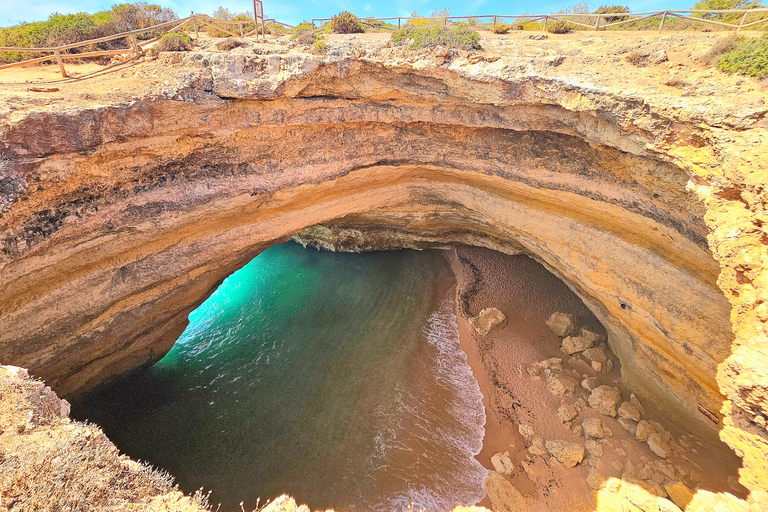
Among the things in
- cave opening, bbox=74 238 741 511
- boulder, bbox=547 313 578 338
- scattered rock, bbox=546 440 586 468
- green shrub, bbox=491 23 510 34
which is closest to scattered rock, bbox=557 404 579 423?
cave opening, bbox=74 238 741 511

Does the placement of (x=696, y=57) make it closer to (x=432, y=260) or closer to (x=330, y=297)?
(x=432, y=260)

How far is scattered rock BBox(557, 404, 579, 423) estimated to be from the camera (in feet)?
26.8

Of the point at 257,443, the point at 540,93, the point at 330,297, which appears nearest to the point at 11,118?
the point at 257,443

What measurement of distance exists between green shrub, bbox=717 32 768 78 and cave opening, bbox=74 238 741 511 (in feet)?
23.5

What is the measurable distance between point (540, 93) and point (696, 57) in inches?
102

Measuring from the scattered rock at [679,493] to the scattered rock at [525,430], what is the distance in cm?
259

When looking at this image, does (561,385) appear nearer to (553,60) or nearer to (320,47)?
(553,60)

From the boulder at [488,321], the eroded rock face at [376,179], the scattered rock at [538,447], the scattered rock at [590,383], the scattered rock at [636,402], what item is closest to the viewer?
the eroded rock face at [376,179]

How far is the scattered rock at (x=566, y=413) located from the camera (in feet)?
26.8

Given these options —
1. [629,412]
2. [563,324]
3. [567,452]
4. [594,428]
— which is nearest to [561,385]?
[594,428]

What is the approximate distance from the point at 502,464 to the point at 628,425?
3.16 m

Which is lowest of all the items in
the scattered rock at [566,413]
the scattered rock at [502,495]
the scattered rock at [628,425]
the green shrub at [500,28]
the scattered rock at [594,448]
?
the scattered rock at [502,495]

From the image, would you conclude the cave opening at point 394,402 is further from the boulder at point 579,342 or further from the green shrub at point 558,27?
the green shrub at point 558,27

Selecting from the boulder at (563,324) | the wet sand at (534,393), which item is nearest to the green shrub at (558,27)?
the wet sand at (534,393)
